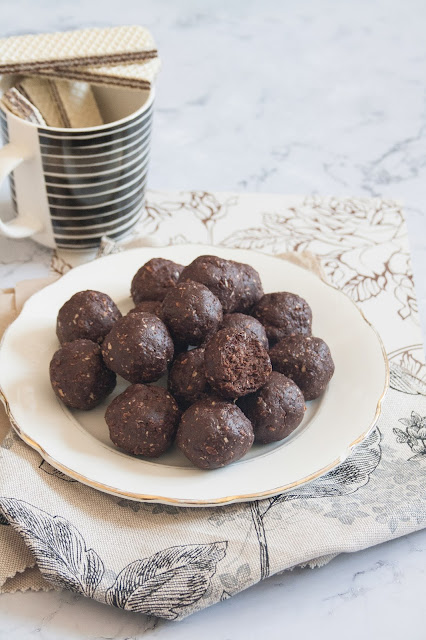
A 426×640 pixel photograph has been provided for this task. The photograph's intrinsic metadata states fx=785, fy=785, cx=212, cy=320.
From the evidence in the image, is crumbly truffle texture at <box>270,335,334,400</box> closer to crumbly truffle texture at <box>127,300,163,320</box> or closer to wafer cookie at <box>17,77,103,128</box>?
crumbly truffle texture at <box>127,300,163,320</box>

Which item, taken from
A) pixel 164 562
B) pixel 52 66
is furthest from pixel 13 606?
pixel 52 66

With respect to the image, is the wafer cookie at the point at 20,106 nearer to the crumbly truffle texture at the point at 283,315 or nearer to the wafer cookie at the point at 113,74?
the wafer cookie at the point at 113,74

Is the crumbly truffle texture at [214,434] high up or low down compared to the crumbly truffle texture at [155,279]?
down

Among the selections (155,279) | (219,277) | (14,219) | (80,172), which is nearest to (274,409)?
(219,277)

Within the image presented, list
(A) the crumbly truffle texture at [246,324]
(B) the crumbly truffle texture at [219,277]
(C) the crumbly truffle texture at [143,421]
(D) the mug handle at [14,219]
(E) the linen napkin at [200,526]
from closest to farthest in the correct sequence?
(E) the linen napkin at [200,526] < (C) the crumbly truffle texture at [143,421] < (A) the crumbly truffle texture at [246,324] < (B) the crumbly truffle texture at [219,277] < (D) the mug handle at [14,219]

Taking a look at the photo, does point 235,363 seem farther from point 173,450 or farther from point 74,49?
point 74,49

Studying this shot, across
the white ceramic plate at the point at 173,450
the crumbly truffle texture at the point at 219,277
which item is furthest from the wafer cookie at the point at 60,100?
the crumbly truffle texture at the point at 219,277

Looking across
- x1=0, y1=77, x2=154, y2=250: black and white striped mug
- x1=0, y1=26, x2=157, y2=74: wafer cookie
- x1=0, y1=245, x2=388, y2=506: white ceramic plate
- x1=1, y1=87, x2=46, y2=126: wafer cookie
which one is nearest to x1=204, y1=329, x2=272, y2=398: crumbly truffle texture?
x1=0, y1=245, x2=388, y2=506: white ceramic plate
